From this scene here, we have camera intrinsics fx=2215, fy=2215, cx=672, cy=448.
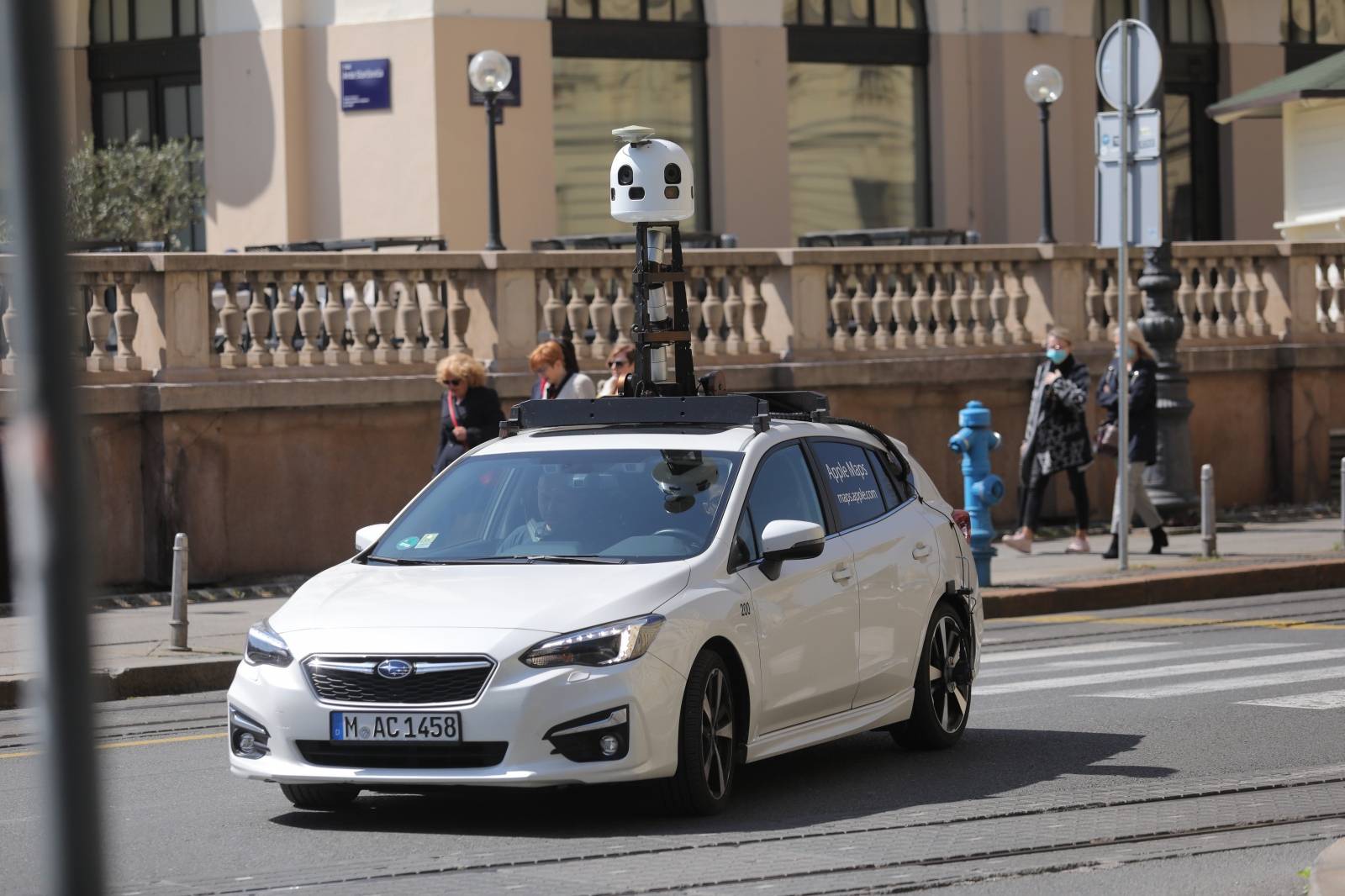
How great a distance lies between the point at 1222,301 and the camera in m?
22.7

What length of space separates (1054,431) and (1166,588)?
2354mm

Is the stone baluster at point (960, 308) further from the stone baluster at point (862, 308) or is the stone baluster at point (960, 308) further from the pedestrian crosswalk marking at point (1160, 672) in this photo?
the pedestrian crosswalk marking at point (1160, 672)

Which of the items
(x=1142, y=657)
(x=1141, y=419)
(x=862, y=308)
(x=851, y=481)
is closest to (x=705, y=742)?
(x=851, y=481)

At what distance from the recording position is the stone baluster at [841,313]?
66.5 feet

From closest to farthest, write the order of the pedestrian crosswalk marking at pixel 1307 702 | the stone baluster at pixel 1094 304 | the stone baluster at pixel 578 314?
1. the pedestrian crosswalk marking at pixel 1307 702
2. the stone baluster at pixel 578 314
3. the stone baluster at pixel 1094 304

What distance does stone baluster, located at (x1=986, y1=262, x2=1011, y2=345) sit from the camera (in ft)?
69.5

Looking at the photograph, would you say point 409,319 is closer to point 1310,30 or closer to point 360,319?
point 360,319

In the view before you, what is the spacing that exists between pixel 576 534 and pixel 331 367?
9.34 metres

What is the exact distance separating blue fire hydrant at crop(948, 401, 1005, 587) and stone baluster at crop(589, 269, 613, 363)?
11.2 ft

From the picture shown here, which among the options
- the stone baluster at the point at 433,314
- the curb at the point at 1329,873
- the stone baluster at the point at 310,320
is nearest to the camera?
the curb at the point at 1329,873

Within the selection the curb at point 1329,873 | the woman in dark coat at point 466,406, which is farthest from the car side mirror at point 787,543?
the woman in dark coat at point 466,406

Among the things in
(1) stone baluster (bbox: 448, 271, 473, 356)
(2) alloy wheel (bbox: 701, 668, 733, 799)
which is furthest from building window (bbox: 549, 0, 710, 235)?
(2) alloy wheel (bbox: 701, 668, 733, 799)

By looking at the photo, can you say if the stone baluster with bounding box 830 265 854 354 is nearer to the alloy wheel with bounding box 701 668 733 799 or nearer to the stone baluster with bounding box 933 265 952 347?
the stone baluster with bounding box 933 265 952 347

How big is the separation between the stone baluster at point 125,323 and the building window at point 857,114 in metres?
14.2
